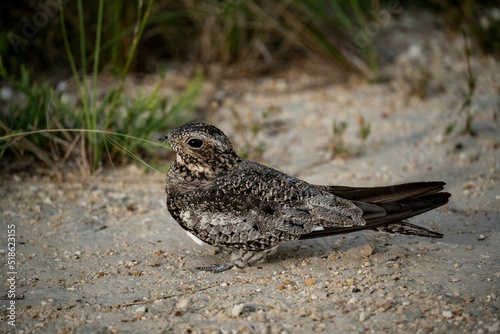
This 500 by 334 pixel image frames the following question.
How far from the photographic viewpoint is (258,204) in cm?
326

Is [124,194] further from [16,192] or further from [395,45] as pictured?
[395,45]

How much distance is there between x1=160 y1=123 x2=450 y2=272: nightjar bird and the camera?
126 inches

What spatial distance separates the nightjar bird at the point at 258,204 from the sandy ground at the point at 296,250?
0.77 ft

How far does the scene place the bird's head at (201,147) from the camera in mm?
3346

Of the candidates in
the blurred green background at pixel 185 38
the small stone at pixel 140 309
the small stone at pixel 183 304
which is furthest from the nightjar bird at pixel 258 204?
the blurred green background at pixel 185 38

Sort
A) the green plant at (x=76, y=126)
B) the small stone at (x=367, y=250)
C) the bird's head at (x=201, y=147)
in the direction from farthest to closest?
the green plant at (x=76, y=126) < the small stone at (x=367, y=250) < the bird's head at (x=201, y=147)

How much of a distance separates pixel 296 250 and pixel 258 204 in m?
0.52

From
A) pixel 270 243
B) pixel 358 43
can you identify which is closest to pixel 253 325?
pixel 270 243

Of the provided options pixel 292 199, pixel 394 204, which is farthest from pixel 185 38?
pixel 394 204

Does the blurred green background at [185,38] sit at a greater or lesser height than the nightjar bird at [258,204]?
greater

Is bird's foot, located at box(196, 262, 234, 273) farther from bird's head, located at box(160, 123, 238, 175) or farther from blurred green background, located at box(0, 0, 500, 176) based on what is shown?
blurred green background, located at box(0, 0, 500, 176)

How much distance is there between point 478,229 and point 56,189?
2.65 metres

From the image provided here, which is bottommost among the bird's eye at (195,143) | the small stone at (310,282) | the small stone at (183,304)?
the small stone at (183,304)

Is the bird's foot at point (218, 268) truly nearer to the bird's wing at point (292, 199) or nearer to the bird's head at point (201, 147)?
the bird's wing at point (292, 199)
